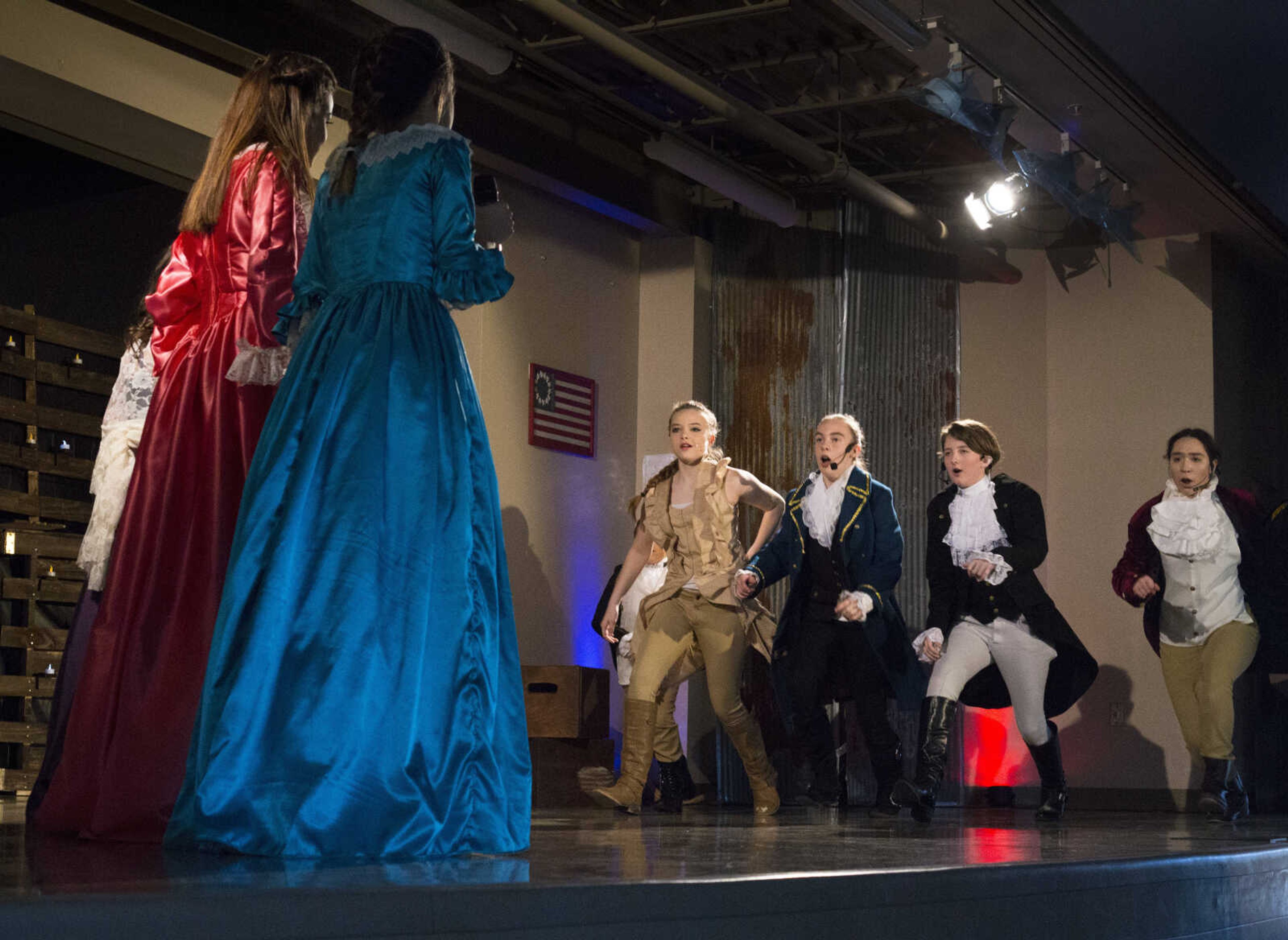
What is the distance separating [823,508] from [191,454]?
360 centimetres

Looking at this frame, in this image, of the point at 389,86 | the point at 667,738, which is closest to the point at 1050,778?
the point at 667,738

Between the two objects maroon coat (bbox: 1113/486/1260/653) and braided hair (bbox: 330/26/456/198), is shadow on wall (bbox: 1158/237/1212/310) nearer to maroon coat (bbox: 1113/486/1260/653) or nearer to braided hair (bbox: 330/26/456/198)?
maroon coat (bbox: 1113/486/1260/653)

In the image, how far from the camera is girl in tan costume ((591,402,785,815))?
234 inches

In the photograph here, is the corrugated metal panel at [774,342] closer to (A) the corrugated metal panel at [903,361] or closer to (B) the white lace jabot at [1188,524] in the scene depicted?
(A) the corrugated metal panel at [903,361]

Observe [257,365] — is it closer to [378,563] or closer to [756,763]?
[378,563]

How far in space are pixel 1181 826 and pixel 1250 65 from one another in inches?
149

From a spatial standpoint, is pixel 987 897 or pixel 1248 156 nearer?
pixel 987 897

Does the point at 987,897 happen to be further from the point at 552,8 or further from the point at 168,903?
the point at 552,8

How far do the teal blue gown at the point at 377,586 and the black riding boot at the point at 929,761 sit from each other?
8.36ft

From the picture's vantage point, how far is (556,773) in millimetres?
7418

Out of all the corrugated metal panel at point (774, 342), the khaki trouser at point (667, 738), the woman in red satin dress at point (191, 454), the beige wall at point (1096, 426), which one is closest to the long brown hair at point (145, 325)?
the woman in red satin dress at point (191, 454)

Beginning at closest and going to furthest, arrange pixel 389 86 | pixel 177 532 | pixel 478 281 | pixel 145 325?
pixel 478 281
pixel 389 86
pixel 177 532
pixel 145 325

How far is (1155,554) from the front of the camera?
21.6 feet

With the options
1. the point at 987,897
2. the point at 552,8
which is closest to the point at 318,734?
the point at 987,897
